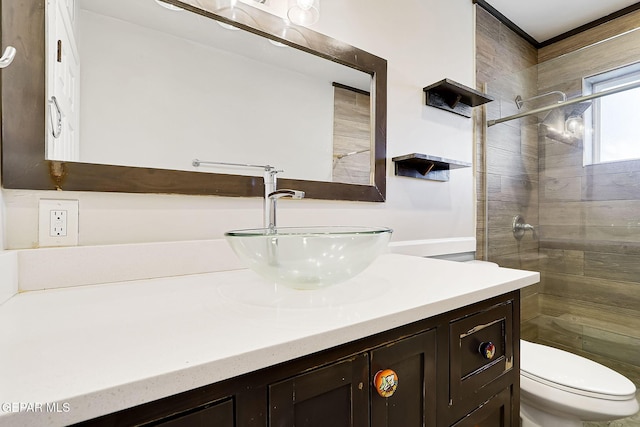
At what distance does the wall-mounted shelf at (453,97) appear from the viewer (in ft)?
5.14

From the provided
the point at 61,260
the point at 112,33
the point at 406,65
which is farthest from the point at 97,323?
the point at 406,65

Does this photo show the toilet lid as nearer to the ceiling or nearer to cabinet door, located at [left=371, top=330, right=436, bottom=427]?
cabinet door, located at [left=371, top=330, right=436, bottom=427]

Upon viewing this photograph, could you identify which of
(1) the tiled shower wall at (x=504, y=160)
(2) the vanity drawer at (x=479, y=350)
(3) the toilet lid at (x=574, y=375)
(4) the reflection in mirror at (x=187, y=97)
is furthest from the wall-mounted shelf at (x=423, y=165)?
(3) the toilet lid at (x=574, y=375)

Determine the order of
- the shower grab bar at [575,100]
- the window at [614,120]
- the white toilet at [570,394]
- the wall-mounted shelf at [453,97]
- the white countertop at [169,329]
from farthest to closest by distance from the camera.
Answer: the window at [614,120] → the shower grab bar at [575,100] → the wall-mounted shelf at [453,97] → the white toilet at [570,394] → the white countertop at [169,329]

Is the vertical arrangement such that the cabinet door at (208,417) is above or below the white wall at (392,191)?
below

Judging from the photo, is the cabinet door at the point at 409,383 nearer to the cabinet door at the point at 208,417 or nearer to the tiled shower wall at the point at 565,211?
the cabinet door at the point at 208,417

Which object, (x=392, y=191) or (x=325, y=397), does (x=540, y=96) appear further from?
(x=325, y=397)

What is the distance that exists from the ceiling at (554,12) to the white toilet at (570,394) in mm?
2116

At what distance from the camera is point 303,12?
3.72ft

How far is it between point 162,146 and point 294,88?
54 centimetres

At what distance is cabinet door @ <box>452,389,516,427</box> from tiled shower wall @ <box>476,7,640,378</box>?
1191mm

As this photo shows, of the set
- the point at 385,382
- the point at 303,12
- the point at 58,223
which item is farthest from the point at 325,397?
the point at 303,12

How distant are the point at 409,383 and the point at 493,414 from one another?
1.30ft

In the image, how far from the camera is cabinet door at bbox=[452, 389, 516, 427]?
2.41ft
